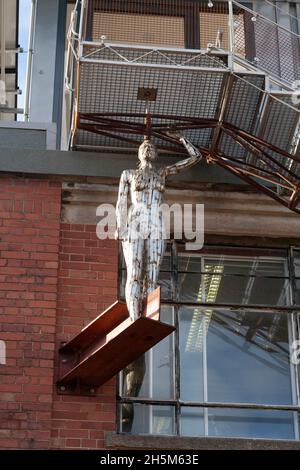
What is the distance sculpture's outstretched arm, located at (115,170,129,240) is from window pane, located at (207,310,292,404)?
1.76 metres

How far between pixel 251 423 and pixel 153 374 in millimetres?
1141

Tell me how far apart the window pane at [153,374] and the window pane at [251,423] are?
1.77ft

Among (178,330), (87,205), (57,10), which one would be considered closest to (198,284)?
(178,330)

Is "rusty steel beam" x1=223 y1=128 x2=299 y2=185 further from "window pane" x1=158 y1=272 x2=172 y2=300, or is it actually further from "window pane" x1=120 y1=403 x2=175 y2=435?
"window pane" x1=120 y1=403 x2=175 y2=435

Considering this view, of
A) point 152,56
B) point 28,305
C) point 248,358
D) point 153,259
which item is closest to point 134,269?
point 153,259

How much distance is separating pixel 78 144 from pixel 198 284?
6.74 feet

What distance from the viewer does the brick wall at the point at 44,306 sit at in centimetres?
1255

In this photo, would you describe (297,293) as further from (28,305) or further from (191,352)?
(28,305)

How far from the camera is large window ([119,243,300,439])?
43.1ft

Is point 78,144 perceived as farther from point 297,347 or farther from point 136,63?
point 297,347

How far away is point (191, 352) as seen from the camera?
1349 cm

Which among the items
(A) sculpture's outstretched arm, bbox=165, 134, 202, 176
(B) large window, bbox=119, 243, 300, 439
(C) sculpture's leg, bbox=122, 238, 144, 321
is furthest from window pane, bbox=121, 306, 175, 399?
(A) sculpture's outstretched arm, bbox=165, 134, 202, 176

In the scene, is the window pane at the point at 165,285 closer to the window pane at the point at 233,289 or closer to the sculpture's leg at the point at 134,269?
the window pane at the point at 233,289

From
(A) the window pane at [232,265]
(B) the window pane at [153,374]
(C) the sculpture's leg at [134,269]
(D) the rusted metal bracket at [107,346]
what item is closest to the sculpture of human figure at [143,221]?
(C) the sculpture's leg at [134,269]
